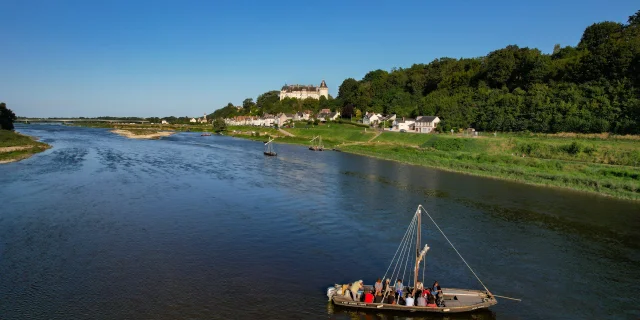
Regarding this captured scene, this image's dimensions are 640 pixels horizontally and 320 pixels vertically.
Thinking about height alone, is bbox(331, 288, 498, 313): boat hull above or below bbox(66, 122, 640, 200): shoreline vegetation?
below

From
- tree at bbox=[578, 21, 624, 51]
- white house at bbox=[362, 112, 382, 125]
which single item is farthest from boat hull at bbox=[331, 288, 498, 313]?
white house at bbox=[362, 112, 382, 125]

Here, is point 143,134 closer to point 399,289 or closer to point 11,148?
point 11,148

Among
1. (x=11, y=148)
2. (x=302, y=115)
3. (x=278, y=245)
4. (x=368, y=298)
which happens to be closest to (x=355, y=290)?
(x=368, y=298)

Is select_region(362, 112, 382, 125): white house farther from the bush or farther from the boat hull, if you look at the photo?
the boat hull

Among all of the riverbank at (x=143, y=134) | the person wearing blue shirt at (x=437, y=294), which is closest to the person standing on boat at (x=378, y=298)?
the person wearing blue shirt at (x=437, y=294)

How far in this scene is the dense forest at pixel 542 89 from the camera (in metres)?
69.5

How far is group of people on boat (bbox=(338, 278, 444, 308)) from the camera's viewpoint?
60.6 ft

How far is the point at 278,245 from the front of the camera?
87.2 feet

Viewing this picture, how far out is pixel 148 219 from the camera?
1245 inches

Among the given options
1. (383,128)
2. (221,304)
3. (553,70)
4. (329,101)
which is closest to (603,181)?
(221,304)

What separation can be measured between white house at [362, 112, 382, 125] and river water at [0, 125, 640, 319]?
237 feet

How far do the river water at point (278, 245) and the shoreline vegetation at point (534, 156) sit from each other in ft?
14.8

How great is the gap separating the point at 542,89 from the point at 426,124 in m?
24.9

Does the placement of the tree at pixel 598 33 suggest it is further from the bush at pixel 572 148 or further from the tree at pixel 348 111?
the tree at pixel 348 111
